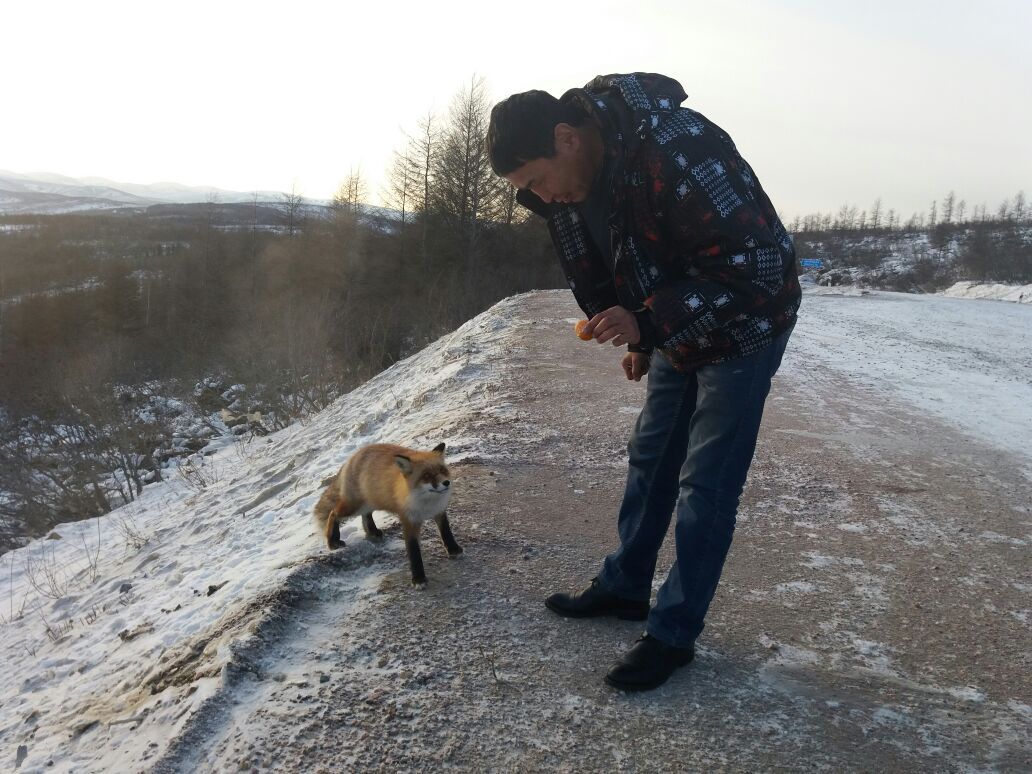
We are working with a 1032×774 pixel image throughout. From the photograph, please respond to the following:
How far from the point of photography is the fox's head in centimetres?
376

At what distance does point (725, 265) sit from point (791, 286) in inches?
16.3

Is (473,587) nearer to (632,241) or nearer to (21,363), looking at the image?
(632,241)

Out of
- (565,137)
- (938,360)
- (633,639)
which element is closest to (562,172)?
(565,137)

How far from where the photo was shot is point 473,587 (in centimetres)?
375

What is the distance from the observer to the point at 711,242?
248 cm

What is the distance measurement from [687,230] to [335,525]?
2.87 metres

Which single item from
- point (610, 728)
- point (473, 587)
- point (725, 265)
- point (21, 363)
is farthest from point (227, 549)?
point (21, 363)

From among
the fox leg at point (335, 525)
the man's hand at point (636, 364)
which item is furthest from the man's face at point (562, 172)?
the fox leg at point (335, 525)

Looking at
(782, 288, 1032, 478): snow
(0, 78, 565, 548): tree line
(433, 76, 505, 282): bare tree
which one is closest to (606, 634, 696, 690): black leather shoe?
→ (782, 288, 1032, 478): snow

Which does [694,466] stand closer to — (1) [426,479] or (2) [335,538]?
(1) [426,479]

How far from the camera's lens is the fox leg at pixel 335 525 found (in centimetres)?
422

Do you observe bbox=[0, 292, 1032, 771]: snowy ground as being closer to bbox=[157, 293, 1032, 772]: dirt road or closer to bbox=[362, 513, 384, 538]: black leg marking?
bbox=[157, 293, 1032, 772]: dirt road

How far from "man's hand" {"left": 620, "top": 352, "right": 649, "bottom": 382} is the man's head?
809 millimetres

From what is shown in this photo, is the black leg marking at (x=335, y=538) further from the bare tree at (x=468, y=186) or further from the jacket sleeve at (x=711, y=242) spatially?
the bare tree at (x=468, y=186)
